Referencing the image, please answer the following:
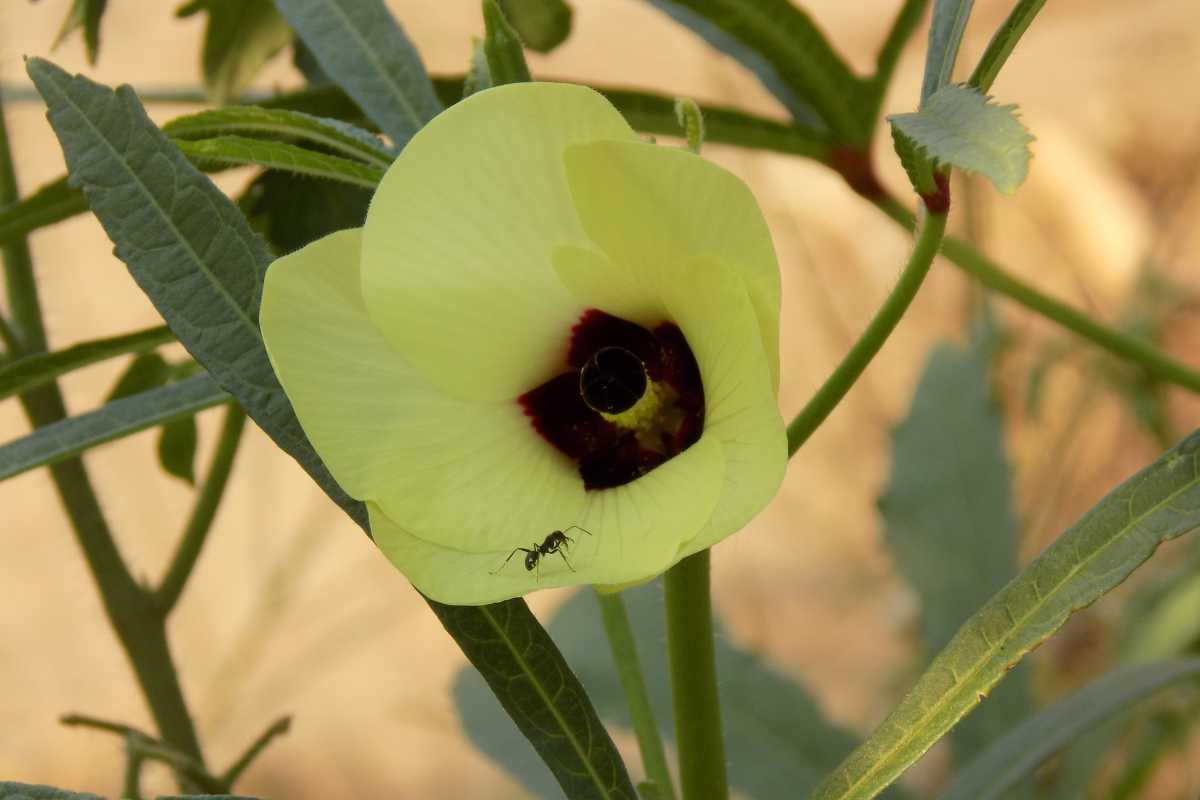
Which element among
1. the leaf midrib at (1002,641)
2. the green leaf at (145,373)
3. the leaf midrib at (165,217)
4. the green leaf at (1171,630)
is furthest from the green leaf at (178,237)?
the green leaf at (1171,630)

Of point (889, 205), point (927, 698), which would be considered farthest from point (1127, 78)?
point (927, 698)

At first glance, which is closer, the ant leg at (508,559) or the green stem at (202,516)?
the ant leg at (508,559)

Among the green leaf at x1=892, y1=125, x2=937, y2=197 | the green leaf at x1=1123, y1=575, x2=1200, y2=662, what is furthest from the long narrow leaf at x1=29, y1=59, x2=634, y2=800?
the green leaf at x1=1123, y1=575, x2=1200, y2=662

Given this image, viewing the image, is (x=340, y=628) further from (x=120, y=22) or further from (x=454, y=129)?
(x=454, y=129)

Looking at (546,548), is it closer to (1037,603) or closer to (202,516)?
(1037,603)

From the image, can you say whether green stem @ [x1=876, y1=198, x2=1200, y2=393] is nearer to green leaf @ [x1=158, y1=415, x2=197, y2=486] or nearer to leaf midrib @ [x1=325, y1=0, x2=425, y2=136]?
leaf midrib @ [x1=325, y1=0, x2=425, y2=136]

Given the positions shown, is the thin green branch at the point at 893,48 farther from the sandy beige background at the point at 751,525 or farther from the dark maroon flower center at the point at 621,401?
the sandy beige background at the point at 751,525

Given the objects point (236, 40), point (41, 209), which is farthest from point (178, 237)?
point (236, 40)
